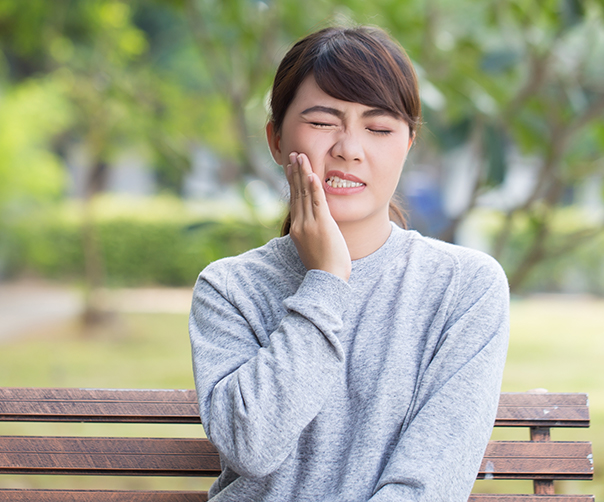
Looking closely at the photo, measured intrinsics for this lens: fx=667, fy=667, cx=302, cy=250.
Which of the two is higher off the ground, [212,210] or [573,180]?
→ [573,180]

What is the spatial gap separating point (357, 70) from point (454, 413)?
26.9 inches

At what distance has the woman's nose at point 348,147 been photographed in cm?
132

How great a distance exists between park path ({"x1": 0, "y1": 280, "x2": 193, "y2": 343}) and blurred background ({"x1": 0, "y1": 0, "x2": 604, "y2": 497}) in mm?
50

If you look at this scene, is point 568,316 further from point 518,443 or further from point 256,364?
point 256,364

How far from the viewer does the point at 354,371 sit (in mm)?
1351

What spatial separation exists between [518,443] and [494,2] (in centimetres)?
233

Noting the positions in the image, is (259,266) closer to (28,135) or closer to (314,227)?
(314,227)

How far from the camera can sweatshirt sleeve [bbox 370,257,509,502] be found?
3.94 feet

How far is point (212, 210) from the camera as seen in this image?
468 inches

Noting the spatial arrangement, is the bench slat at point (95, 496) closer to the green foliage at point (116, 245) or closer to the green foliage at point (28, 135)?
the green foliage at point (28, 135)

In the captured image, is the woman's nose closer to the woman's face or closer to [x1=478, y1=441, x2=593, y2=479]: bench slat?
the woman's face

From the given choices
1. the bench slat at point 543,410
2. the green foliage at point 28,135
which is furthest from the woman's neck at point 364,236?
the green foliage at point 28,135

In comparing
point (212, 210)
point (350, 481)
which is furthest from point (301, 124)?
point (212, 210)

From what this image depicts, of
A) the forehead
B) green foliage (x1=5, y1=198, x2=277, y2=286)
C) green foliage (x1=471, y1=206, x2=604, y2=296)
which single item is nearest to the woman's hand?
the forehead
